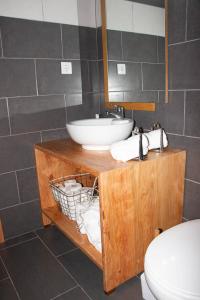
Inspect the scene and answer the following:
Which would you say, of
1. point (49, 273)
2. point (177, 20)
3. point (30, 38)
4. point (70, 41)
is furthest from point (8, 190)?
point (177, 20)

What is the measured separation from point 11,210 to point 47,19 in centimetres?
133

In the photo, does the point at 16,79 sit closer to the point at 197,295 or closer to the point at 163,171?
the point at 163,171

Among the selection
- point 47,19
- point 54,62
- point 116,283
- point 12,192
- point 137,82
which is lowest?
point 116,283

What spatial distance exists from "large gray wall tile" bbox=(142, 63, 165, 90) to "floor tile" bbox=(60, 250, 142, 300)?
43.1 inches

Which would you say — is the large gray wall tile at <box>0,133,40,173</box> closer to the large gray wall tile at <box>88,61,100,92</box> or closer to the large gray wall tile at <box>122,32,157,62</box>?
the large gray wall tile at <box>88,61,100,92</box>

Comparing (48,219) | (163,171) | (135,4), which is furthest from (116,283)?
(135,4)

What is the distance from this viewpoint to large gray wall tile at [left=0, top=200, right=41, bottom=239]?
1.77 m

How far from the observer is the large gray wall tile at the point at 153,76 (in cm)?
143

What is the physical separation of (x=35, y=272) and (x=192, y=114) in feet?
4.14

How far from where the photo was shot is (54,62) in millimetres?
1756

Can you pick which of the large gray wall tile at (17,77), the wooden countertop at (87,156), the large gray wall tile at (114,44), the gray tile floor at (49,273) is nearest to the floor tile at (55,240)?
the gray tile floor at (49,273)

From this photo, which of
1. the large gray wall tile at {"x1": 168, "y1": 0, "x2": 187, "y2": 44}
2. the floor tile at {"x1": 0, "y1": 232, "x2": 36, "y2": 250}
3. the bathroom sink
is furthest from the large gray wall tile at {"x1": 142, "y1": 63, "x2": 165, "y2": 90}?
the floor tile at {"x1": 0, "y1": 232, "x2": 36, "y2": 250}

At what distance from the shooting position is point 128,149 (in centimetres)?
122

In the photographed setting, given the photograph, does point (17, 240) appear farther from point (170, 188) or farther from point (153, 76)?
point (153, 76)
